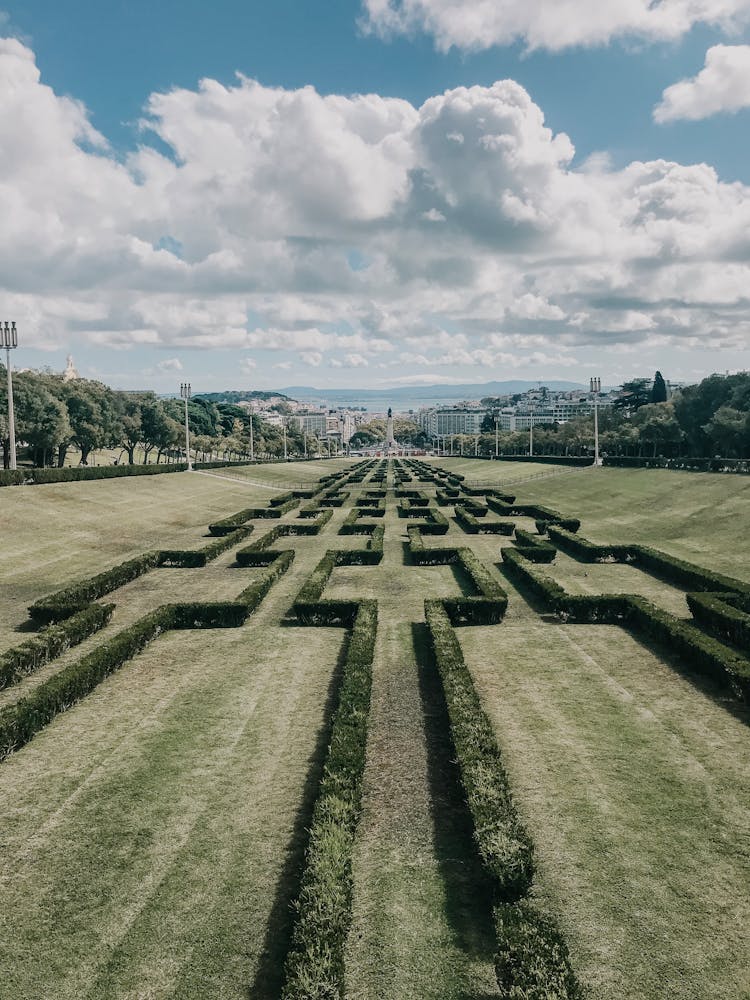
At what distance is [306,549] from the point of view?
37281 mm

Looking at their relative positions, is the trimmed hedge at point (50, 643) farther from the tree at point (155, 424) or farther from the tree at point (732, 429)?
the tree at point (155, 424)

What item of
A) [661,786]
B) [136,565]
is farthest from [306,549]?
[661,786]

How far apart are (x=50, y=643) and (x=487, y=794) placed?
1382cm

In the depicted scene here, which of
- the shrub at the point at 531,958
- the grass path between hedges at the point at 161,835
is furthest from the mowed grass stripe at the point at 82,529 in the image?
the shrub at the point at 531,958

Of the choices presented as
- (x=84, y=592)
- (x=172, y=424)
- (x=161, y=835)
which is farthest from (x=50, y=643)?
(x=172, y=424)

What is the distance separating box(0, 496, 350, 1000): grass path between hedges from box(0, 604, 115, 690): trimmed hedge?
97.5 inches

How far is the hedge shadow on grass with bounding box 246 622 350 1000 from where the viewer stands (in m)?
7.57

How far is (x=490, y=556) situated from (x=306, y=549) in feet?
33.5

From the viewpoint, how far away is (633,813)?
1070 cm

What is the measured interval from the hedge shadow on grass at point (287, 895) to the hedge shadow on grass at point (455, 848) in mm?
2020

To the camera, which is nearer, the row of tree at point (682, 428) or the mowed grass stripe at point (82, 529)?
the mowed grass stripe at point (82, 529)

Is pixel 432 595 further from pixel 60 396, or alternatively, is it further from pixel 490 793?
pixel 60 396

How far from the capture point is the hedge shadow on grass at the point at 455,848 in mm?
8344

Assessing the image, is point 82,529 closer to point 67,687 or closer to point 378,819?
point 67,687
